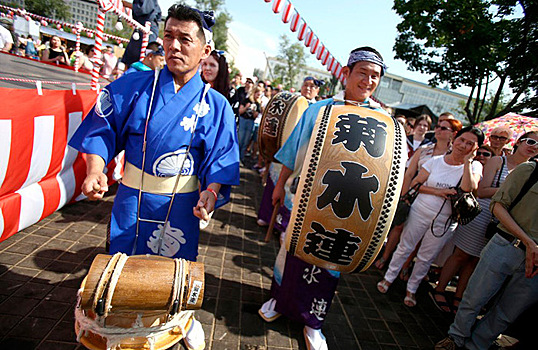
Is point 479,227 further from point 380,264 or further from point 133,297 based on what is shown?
point 133,297

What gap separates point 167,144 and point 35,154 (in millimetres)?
1716

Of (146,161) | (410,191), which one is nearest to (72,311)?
(146,161)

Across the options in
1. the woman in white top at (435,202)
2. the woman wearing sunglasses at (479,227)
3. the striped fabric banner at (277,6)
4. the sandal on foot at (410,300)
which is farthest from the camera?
the striped fabric banner at (277,6)

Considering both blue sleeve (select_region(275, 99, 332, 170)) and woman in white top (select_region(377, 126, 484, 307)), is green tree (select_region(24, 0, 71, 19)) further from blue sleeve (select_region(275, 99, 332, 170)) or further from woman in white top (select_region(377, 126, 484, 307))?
woman in white top (select_region(377, 126, 484, 307))

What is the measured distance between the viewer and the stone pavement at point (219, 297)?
184 centimetres

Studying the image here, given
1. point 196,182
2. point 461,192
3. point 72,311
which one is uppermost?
point 461,192

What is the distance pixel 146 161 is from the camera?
157 cm

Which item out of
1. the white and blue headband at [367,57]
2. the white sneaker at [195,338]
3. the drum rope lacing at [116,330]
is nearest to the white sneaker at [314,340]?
the white sneaker at [195,338]

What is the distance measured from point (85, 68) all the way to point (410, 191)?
35.2 ft

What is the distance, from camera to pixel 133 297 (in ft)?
3.66

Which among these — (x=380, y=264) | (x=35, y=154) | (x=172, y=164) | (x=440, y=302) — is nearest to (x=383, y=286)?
(x=380, y=264)

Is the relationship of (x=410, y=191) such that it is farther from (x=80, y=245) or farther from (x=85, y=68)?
(x=85, y=68)

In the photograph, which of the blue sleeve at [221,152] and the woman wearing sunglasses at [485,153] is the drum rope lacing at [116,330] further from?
the woman wearing sunglasses at [485,153]

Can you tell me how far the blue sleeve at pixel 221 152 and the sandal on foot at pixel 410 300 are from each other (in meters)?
2.48
